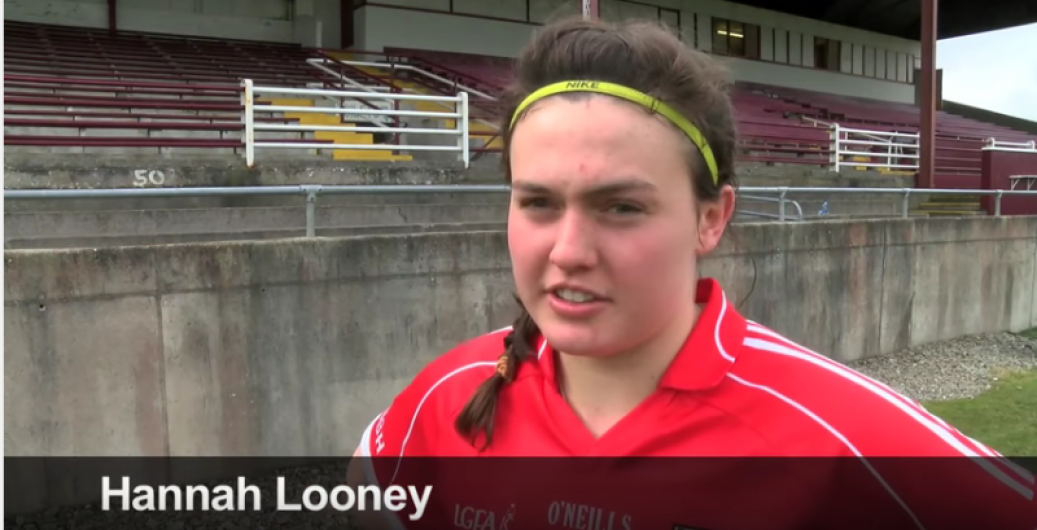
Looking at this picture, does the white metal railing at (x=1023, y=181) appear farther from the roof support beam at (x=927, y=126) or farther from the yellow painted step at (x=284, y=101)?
the yellow painted step at (x=284, y=101)

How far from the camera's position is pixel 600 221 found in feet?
4.24

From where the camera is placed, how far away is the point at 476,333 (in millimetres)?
5598

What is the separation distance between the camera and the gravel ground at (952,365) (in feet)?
24.6

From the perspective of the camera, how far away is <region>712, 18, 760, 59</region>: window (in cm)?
2192

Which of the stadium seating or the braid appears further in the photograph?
the stadium seating

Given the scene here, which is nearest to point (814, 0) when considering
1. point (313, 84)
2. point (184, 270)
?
point (313, 84)

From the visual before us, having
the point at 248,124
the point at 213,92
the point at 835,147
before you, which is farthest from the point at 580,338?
the point at 835,147

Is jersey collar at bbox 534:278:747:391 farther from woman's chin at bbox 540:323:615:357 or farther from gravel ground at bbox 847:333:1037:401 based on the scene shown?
gravel ground at bbox 847:333:1037:401

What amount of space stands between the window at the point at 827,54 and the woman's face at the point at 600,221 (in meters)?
26.0

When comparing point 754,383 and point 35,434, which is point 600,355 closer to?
point 754,383

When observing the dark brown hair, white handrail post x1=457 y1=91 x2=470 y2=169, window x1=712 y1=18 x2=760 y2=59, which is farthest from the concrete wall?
window x1=712 y1=18 x2=760 y2=59

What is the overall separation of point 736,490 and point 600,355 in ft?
1.05

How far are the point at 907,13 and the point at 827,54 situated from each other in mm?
3081

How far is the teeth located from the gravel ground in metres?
6.78
